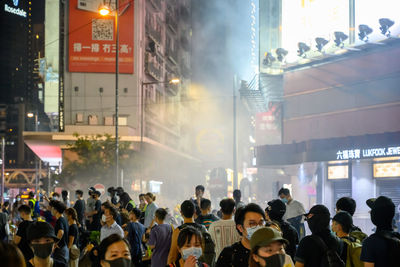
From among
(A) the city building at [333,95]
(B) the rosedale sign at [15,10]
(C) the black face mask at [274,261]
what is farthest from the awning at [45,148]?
(B) the rosedale sign at [15,10]

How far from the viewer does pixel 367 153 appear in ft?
110

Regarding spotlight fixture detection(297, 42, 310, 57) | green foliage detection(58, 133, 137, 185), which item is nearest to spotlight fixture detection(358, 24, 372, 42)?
spotlight fixture detection(297, 42, 310, 57)

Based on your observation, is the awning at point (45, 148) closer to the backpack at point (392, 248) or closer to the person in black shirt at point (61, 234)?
the person in black shirt at point (61, 234)

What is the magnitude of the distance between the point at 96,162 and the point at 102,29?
19.5 metres

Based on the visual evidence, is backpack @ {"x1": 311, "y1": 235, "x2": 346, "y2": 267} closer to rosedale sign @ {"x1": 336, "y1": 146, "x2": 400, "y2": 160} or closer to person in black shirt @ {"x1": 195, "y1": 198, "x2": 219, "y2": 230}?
person in black shirt @ {"x1": 195, "y1": 198, "x2": 219, "y2": 230}

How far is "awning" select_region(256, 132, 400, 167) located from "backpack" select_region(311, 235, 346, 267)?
25.9m

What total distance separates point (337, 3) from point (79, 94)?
31.6 m

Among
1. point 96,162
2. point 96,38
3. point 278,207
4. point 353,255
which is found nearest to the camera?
point 353,255

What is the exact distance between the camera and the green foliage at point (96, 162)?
162 feet

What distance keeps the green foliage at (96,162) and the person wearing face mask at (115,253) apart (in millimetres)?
44040

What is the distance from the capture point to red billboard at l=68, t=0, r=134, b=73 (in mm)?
64500

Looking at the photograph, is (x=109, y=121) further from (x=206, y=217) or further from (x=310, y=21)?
(x=206, y=217)

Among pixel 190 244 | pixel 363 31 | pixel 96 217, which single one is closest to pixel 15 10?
pixel 363 31

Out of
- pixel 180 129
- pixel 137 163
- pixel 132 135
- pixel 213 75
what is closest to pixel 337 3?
pixel 137 163
